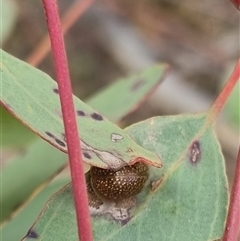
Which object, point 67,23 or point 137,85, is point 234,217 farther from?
point 67,23

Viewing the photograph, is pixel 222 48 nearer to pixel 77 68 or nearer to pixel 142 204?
pixel 77 68

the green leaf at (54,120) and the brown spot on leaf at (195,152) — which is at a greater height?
the green leaf at (54,120)

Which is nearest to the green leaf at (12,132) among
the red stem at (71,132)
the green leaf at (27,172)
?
the green leaf at (27,172)

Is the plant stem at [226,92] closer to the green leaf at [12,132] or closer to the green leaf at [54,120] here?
the green leaf at [54,120]

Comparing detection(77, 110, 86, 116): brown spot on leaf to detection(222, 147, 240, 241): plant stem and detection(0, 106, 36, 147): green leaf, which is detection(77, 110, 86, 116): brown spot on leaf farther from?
detection(0, 106, 36, 147): green leaf

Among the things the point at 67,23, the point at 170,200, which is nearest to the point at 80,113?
the point at 170,200

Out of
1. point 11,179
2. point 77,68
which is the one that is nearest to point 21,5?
point 77,68
